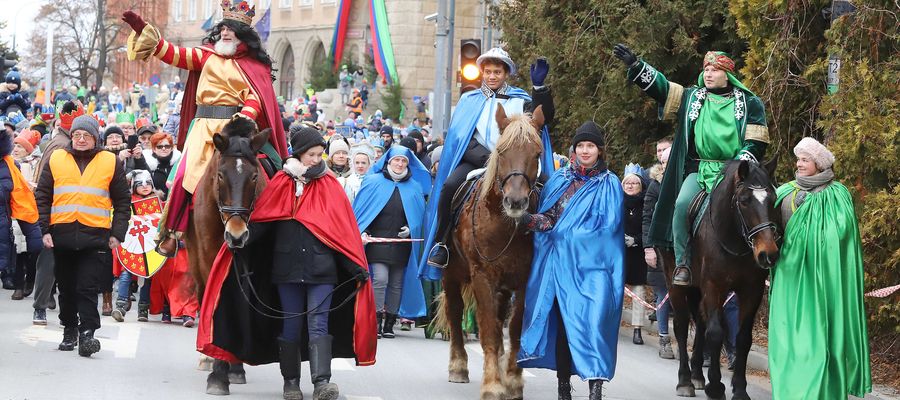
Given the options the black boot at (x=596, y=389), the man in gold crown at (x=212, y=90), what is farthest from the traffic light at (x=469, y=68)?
the black boot at (x=596, y=389)

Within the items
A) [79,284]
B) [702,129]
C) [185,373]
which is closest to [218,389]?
[185,373]

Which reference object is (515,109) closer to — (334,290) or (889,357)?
(334,290)

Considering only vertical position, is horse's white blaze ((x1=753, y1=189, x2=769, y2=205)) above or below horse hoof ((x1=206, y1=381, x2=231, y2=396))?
above

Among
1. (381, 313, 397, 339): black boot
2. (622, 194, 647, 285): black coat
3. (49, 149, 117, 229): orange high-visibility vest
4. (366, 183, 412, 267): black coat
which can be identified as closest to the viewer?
(49, 149, 117, 229): orange high-visibility vest

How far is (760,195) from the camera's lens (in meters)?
10.2

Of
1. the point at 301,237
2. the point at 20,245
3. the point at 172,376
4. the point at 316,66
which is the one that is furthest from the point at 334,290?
the point at 316,66

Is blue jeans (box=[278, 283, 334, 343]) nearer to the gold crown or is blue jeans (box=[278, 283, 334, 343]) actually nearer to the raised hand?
the gold crown

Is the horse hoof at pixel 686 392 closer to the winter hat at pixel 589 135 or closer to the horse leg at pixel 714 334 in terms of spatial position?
the horse leg at pixel 714 334

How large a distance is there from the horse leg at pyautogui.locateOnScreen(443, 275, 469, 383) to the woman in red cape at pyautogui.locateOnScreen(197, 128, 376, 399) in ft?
4.82

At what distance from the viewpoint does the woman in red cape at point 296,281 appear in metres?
10.1

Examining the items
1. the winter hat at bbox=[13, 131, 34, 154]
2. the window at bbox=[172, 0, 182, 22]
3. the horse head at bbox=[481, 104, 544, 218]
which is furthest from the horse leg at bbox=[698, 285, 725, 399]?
the window at bbox=[172, 0, 182, 22]

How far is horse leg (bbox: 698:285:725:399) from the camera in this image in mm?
10750

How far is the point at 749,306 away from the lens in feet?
35.6

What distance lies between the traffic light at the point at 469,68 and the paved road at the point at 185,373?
15.0 feet
